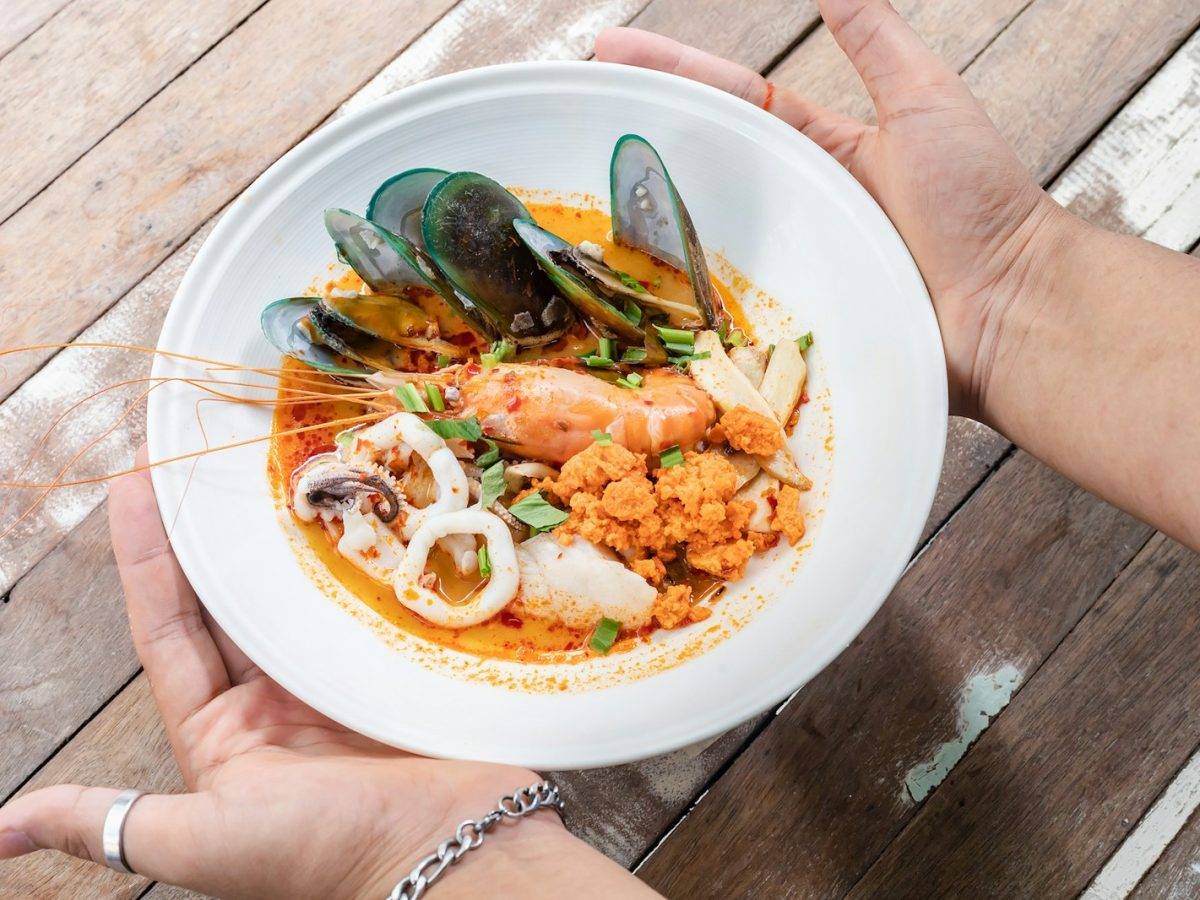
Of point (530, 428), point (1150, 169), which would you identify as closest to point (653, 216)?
point (530, 428)

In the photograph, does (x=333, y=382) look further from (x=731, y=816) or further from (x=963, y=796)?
(x=963, y=796)

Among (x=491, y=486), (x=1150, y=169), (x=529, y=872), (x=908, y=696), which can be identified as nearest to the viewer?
(x=529, y=872)

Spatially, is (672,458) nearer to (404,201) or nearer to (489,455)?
(489,455)

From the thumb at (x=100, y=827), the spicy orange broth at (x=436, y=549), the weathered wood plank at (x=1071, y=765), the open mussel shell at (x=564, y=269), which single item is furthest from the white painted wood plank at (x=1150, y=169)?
the thumb at (x=100, y=827)

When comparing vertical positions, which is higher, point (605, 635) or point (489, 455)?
point (489, 455)

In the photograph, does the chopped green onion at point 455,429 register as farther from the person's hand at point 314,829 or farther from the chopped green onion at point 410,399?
the person's hand at point 314,829

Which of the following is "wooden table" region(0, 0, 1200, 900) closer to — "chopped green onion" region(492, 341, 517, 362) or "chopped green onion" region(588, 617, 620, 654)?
"chopped green onion" region(588, 617, 620, 654)

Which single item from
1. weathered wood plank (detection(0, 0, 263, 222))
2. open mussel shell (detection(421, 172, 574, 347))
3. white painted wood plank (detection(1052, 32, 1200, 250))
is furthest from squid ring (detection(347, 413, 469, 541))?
white painted wood plank (detection(1052, 32, 1200, 250))
